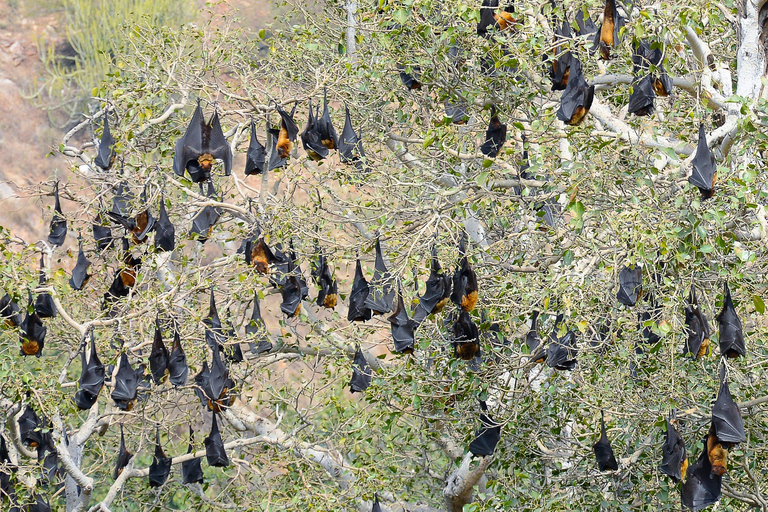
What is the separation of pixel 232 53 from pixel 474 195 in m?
3.71

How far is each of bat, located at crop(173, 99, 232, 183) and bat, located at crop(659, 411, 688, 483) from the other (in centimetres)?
398

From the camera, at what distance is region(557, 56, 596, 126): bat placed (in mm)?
5570

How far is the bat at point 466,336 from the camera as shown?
5.98 meters

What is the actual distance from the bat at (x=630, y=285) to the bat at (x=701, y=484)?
1.02 meters

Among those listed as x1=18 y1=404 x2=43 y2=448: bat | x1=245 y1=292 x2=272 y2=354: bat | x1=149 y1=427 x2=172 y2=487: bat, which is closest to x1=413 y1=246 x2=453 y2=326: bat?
x1=245 y1=292 x2=272 y2=354: bat

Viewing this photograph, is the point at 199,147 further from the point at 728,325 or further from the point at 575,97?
the point at 728,325

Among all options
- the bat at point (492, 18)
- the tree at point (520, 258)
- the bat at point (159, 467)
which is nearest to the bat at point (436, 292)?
the tree at point (520, 258)

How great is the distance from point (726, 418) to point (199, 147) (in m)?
4.34

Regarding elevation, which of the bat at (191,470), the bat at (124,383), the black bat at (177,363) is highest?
the black bat at (177,363)

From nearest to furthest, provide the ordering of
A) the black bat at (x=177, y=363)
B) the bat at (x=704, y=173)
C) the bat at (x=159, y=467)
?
the bat at (x=704, y=173)
the black bat at (x=177, y=363)
the bat at (x=159, y=467)

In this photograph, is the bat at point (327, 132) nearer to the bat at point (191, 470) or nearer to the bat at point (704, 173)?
the bat at point (191, 470)

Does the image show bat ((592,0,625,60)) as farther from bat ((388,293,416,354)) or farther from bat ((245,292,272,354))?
bat ((245,292,272,354))

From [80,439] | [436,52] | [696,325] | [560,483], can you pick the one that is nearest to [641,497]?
[560,483]

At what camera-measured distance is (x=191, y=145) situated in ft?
22.4
